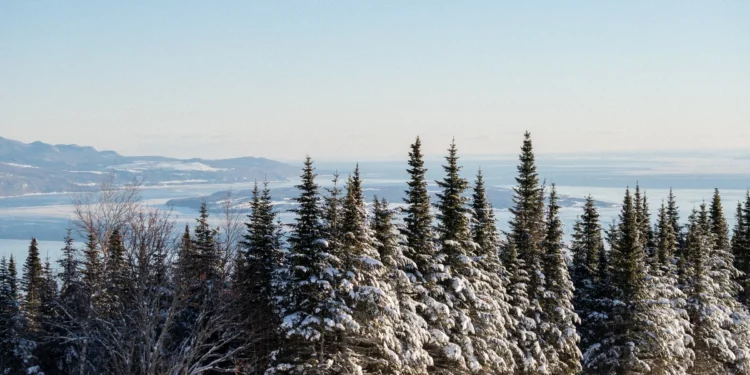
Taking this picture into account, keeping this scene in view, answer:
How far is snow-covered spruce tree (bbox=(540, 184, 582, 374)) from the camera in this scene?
36.4m

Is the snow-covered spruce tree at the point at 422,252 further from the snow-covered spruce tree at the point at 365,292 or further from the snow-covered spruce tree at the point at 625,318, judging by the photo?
the snow-covered spruce tree at the point at 625,318

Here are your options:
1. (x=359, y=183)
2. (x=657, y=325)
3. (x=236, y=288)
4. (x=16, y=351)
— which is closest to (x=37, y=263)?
(x=16, y=351)

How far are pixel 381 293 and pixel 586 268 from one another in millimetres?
24725

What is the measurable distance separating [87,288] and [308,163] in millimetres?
11407

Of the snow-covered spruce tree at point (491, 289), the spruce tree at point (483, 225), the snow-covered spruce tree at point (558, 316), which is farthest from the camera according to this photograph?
the snow-covered spruce tree at point (558, 316)

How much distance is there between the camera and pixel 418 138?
103ft

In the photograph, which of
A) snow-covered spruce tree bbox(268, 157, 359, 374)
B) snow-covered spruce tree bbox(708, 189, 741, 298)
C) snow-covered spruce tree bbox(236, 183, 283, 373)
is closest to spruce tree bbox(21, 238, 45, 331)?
snow-covered spruce tree bbox(236, 183, 283, 373)

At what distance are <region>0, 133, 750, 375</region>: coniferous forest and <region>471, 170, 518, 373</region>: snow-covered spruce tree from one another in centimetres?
11

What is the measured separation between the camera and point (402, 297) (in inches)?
1144

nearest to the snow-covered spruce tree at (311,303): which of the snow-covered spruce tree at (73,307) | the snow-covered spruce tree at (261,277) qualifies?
the snow-covered spruce tree at (261,277)

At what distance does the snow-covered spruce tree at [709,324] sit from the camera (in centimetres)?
4666

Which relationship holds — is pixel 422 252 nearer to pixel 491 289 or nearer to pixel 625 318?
pixel 491 289

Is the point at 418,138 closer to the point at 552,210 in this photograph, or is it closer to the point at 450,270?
the point at 450,270

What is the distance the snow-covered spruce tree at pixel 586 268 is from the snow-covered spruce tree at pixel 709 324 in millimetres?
6644
